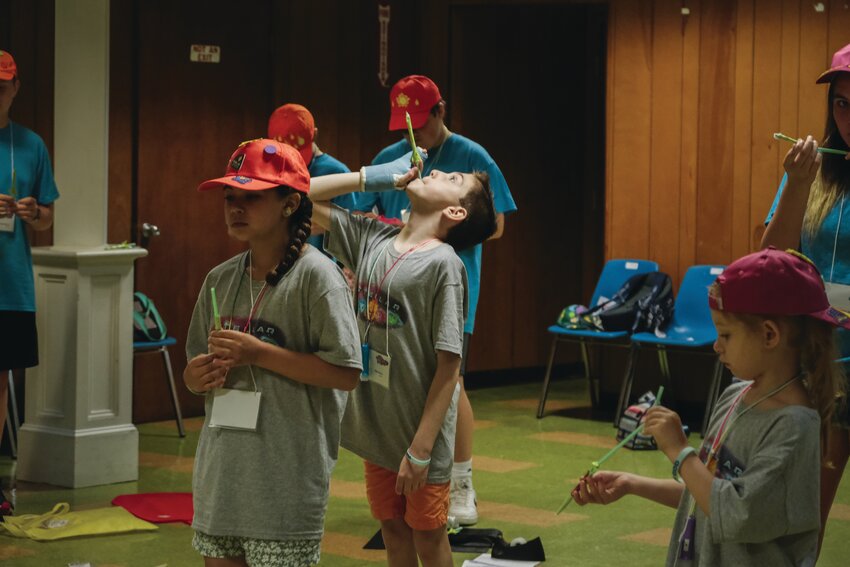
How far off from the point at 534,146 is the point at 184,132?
2.75 meters

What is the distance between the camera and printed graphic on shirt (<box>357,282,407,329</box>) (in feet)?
9.55

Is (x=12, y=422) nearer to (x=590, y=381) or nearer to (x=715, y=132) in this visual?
(x=590, y=381)

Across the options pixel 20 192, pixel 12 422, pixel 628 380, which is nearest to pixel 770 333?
pixel 20 192

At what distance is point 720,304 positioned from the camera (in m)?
2.13

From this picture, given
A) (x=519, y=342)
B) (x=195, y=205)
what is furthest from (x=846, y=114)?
(x=519, y=342)

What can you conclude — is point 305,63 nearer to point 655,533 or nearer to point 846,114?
point 655,533

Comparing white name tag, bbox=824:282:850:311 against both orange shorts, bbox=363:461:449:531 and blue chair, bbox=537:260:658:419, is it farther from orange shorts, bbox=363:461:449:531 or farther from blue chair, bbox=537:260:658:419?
blue chair, bbox=537:260:658:419

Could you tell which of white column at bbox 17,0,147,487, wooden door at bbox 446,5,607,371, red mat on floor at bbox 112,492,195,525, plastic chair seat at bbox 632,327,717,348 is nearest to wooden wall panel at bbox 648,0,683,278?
plastic chair seat at bbox 632,327,717,348

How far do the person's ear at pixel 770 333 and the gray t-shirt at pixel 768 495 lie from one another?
11 centimetres

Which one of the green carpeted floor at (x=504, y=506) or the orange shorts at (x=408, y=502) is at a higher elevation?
the orange shorts at (x=408, y=502)

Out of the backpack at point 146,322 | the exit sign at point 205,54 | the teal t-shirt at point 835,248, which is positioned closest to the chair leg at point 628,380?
the backpack at point 146,322

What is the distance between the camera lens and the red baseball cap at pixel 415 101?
14.0 ft

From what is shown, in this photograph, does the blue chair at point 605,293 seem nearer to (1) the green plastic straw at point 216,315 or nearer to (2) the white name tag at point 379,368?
(2) the white name tag at point 379,368

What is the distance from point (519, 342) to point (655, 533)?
4173 millimetres
